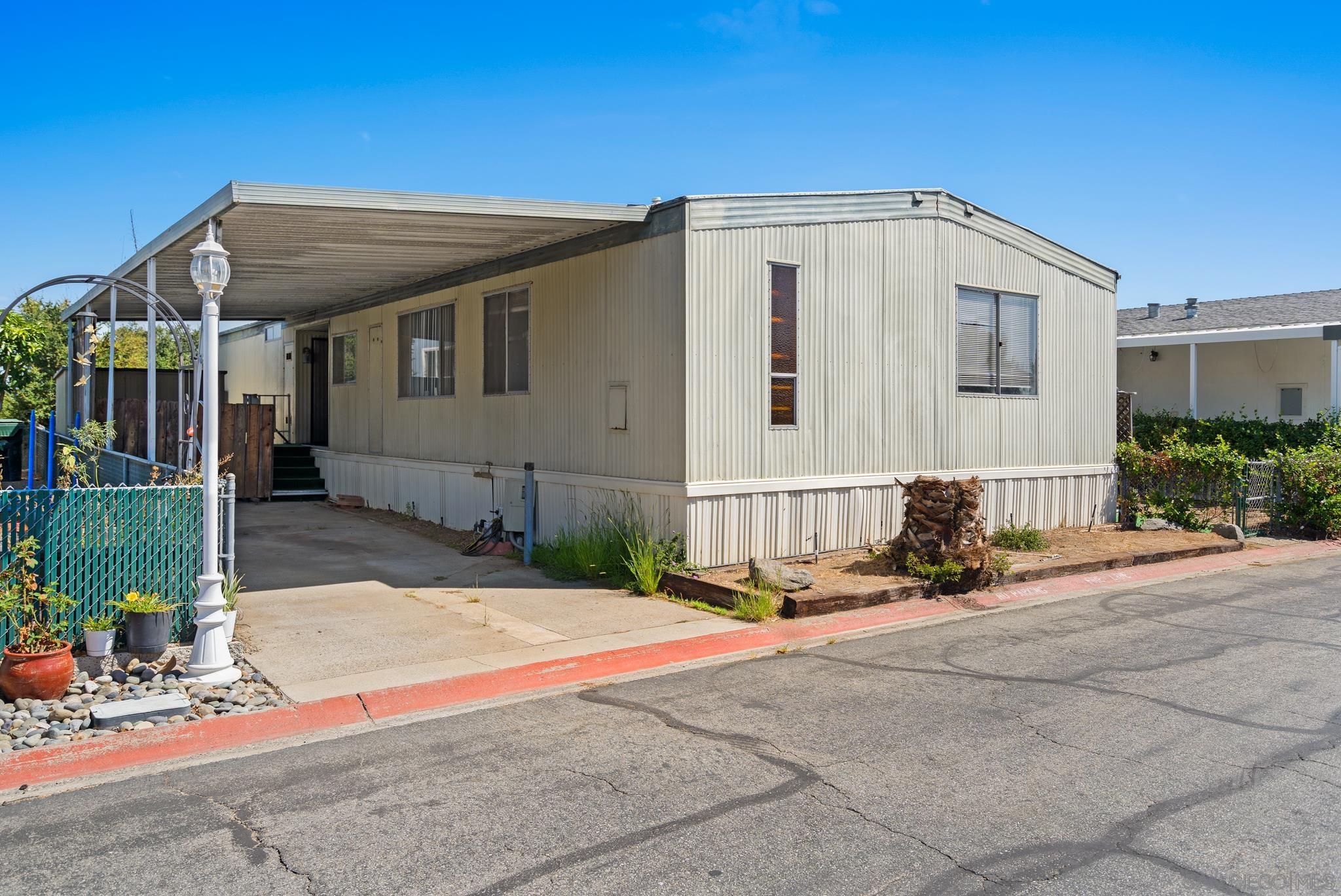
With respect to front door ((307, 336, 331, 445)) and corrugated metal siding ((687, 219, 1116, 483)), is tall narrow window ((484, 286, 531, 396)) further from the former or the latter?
front door ((307, 336, 331, 445))

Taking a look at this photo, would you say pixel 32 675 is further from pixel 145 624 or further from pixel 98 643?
pixel 145 624

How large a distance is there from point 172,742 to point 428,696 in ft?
5.06

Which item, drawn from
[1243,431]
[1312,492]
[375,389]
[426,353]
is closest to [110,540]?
[426,353]

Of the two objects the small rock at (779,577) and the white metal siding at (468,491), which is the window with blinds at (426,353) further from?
the small rock at (779,577)

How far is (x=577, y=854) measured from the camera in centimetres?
415

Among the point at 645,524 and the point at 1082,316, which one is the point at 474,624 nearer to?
the point at 645,524

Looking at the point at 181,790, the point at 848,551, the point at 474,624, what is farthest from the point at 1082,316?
the point at 181,790

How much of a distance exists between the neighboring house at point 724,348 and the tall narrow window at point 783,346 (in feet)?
0.09

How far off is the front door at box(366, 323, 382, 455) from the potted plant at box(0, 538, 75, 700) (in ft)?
32.2

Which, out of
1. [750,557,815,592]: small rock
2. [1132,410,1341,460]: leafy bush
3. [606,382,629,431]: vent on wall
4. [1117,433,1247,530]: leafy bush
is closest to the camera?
[750,557,815,592]: small rock

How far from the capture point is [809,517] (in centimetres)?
1101

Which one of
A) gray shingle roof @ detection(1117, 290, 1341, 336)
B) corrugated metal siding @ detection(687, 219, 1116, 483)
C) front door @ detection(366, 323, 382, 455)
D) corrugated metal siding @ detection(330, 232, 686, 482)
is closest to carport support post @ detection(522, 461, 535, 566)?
corrugated metal siding @ detection(330, 232, 686, 482)

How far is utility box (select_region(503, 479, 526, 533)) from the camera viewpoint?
1234 centimetres

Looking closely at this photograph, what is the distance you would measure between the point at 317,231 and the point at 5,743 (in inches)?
238
